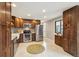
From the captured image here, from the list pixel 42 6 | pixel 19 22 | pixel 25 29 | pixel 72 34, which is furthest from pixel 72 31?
pixel 25 29

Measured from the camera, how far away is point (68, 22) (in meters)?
5.16

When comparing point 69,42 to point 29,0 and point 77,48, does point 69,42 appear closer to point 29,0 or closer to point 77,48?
point 77,48

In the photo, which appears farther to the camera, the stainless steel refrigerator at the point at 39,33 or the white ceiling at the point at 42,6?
the stainless steel refrigerator at the point at 39,33

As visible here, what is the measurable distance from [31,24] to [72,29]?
621 cm

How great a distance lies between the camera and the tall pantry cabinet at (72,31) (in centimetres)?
443

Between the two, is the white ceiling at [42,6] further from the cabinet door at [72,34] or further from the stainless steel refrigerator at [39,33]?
the stainless steel refrigerator at [39,33]

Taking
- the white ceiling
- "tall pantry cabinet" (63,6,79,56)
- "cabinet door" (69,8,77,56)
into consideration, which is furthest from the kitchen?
"cabinet door" (69,8,77,56)

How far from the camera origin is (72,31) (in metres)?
4.73

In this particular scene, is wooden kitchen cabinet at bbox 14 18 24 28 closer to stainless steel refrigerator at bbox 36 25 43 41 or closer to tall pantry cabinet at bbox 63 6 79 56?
stainless steel refrigerator at bbox 36 25 43 41

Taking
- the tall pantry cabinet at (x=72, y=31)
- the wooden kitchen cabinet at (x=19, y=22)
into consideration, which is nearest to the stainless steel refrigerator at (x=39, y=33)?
the wooden kitchen cabinet at (x=19, y=22)

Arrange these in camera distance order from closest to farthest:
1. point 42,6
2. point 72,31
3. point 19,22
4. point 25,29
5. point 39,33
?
point 42,6 < point 72,31 < point 19,22 < point 39,33 < point 25,29

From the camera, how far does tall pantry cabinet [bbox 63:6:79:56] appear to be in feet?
14.5

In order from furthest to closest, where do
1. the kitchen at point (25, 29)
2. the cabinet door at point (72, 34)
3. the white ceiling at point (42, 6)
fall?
the kitchen at point (25, 29) → the cabinet door at point (72, 34) → the white ceiling at point (42, 6)

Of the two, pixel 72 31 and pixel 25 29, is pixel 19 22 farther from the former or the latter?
pixel 72 31
